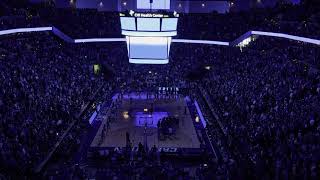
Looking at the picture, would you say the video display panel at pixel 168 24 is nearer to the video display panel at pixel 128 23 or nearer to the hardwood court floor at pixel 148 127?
the video display panel at pixel 128 23

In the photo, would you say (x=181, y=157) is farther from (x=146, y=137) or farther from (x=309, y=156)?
(x=309, y=156)

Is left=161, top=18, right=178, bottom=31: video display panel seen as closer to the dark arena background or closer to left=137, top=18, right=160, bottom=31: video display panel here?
the dark arena background

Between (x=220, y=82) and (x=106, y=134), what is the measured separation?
1350 cm

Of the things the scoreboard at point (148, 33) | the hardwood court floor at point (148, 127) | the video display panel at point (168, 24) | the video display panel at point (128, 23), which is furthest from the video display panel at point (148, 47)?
the hardwood court floor at point (148, 127)

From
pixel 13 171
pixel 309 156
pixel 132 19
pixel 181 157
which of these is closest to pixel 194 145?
pixel 181 157

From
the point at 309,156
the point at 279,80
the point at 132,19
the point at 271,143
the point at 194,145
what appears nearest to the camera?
the point at 309,156

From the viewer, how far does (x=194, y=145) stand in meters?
25.9

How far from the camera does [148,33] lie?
3744cm

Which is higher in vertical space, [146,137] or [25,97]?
[25,97]

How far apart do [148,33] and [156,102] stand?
589 centimetres

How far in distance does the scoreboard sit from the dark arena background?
0.09 metres

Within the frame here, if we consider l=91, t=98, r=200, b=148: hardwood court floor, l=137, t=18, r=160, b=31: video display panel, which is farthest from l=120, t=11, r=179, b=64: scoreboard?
l=91, t=98, r=200, b=148: hardwood court floor

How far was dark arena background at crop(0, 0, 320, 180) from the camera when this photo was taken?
2083 cm

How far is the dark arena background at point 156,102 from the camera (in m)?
20.8
